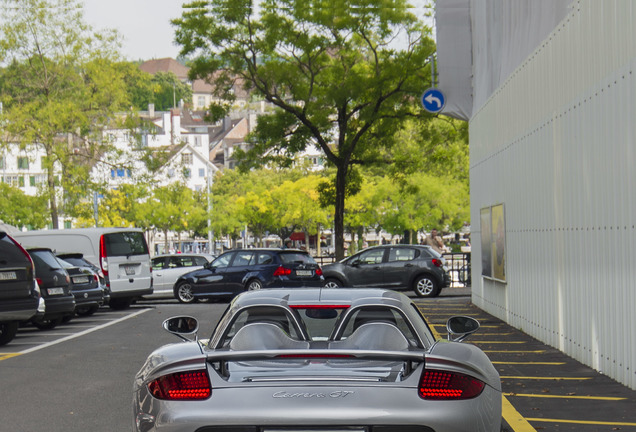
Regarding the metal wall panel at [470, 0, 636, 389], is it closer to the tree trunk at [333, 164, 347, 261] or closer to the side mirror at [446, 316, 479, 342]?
the side mirror at [446, 316, 479, 342]

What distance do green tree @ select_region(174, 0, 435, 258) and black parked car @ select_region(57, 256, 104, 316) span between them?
13497 millimetres

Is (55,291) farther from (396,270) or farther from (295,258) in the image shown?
(396,270)

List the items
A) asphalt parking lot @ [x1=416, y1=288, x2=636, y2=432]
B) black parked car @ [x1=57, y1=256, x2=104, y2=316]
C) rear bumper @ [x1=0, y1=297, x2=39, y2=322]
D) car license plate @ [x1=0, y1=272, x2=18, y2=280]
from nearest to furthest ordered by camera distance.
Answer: asphalt parking lot @ [x1=416, y1=288, x2=636, y2=432] → rear bumper @ [x1=0, y1=297, x2=39, y2=322] → car license plate @ [x1=0, y1=272, x2=18, y2=280] → black parked car @ [x1=57, y1=256, x2=104, y2=316]

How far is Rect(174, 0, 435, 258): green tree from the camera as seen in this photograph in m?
35.0

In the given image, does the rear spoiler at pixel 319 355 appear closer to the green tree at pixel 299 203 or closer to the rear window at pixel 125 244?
the rear window at pixel 125 244

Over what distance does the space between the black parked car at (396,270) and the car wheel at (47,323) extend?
36.6 feet

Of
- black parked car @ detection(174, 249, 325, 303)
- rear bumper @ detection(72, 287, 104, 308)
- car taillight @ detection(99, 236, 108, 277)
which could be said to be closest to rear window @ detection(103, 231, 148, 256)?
car taillight @ detection(99, 236, 108, 277)

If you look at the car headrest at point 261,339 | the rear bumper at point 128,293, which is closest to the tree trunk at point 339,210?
the rear bumper at point 128,293

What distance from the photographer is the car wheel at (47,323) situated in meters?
20.2

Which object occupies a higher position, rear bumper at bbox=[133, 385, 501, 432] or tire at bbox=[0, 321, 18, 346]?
rear bumper at bbox=[133, 385, 501, 432]

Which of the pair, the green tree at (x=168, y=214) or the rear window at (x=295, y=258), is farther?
the green tree at (x=168, y=214)

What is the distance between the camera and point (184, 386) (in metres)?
4.74

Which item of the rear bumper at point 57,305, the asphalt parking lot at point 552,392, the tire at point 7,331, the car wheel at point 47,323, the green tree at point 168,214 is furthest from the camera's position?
the green tree at point 168,214

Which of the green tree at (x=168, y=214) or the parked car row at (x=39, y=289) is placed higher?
the green tree at (x=168, y=214)
